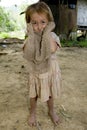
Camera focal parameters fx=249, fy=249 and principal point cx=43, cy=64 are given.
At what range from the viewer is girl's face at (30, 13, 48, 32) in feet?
8.06

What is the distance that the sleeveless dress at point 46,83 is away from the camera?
2.65 m

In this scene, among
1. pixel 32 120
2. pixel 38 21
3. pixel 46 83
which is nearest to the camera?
pixel 38 21

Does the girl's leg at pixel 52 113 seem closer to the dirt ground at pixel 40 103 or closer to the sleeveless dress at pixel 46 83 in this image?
the dirt ground at pixel 40 103

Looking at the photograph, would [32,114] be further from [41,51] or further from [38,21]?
[38,21]

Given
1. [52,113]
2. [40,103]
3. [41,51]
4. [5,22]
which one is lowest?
[5,22]

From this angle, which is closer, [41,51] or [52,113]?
[41,51]

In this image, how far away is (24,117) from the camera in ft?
10.00

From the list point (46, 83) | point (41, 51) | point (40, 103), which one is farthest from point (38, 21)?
point (40, 103)

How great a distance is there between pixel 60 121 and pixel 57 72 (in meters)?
0.64

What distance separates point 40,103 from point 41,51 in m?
1.19

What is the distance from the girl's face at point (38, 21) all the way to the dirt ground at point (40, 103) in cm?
112

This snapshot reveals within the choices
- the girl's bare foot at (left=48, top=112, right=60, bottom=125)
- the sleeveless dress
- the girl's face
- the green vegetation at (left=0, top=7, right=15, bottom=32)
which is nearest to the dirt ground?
the girl's bare foot at (left=48, top=112, right=60, bottom=125)

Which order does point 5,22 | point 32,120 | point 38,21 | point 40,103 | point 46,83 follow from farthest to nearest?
point 5,22 < point 40,103 < point 32,120 < point 46,83 < point 38,21

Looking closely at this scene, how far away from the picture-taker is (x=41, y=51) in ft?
8.22
